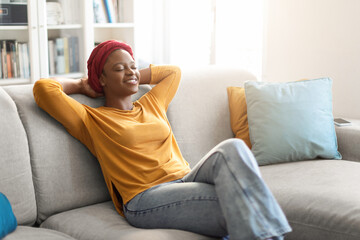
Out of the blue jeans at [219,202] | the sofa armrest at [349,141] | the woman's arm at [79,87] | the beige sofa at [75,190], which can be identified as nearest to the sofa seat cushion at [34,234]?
the beige sofa at [75,190]

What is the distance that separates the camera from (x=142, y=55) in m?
4.35

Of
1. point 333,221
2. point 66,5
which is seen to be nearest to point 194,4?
point 66,5

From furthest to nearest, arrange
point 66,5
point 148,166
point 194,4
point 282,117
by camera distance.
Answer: point 194,4 → point 66,5 → point 282,117 → point 148,166

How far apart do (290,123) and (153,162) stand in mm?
763

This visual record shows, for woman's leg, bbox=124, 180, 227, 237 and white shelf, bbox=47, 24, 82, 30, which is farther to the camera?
white shelf, bbox=47, 24, 82, 30

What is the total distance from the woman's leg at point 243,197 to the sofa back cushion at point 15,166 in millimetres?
686

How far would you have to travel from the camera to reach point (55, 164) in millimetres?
1926

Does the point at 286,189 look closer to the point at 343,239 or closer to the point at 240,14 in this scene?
the point at 343,239

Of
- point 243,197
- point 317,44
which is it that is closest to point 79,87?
point 243,197

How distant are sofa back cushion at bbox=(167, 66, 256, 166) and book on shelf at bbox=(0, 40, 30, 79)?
1.42 m

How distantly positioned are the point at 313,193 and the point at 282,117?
1.70ft

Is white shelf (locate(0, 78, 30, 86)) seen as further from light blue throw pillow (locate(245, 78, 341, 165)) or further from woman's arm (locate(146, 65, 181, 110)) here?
light blue throw pillow (locate(245, 78, 341, 165))

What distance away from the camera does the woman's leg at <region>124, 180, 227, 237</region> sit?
1.67 meters

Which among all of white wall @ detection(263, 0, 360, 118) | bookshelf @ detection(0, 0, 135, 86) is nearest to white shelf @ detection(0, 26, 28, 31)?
bookshelf @ detection(0, 0, 135, 86)
